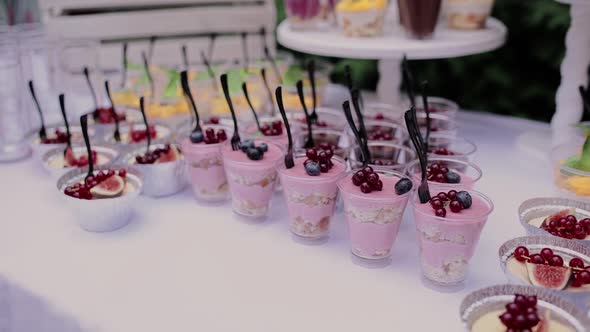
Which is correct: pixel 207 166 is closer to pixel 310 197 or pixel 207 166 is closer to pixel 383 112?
pixel 310 197

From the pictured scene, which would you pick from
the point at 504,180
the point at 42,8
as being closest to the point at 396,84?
the point at 504,180

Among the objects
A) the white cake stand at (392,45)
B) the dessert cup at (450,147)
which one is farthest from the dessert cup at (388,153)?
the white cake stand at (392,45)

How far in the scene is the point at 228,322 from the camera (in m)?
1.21

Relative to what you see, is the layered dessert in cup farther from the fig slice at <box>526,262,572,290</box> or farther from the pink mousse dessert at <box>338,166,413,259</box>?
the fig slice at <box>526,262,572,290</box>

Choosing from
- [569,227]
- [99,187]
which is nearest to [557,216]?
[569,227]

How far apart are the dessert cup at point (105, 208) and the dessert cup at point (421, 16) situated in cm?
113

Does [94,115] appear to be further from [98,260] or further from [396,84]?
[396,84]

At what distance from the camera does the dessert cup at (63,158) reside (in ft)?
5.91

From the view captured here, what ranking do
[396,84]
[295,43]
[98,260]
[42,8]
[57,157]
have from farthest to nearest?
1. [42,8]
2. [396,84]
3. [295,43]
4. [57,157]
5. [98,260]

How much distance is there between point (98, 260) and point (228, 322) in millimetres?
452

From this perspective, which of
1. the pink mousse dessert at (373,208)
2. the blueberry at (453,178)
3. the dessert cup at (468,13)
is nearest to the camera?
the pink mousse dessert at (373,208)

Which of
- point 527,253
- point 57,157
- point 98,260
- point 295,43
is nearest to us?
point 527,253

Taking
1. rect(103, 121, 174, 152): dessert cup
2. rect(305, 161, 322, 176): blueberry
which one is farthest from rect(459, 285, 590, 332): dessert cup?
rect(103, 121, 174, 152): dessert cup

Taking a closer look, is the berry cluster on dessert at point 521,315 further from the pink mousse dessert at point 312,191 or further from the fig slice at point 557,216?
the pink mousse dessert at point 312,191
